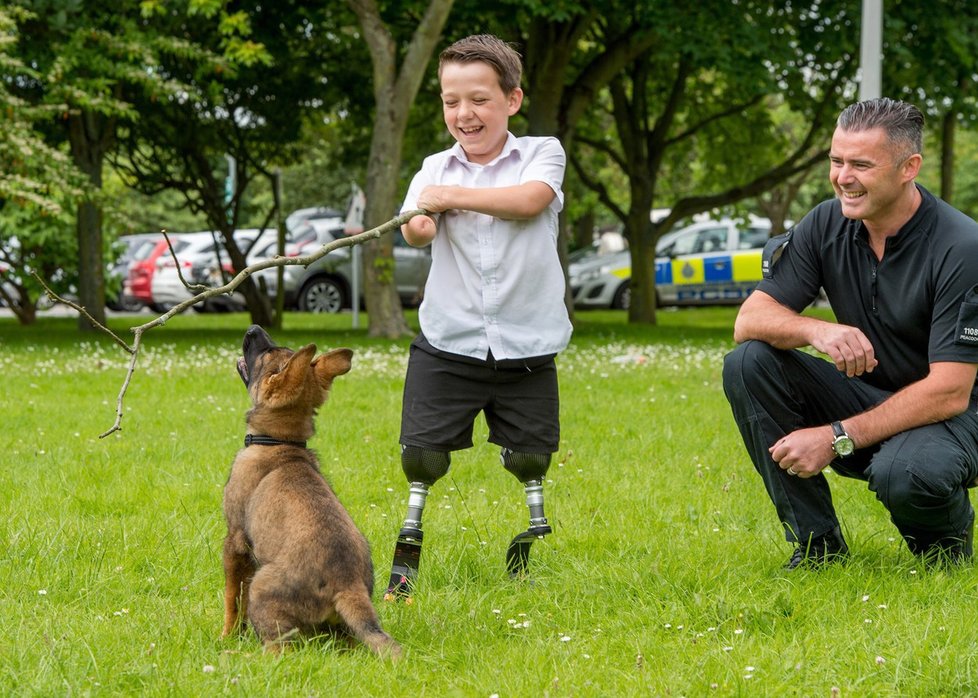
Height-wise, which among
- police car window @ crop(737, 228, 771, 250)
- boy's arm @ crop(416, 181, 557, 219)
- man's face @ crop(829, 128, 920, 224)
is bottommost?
boy's arm @ crop(416, 181, 557, 219)

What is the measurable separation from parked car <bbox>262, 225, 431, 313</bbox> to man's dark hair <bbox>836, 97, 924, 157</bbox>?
23338 millimetres

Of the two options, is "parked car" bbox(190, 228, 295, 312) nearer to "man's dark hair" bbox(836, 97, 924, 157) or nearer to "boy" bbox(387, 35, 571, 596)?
"boy" bbox(387, 35, 571, 596)

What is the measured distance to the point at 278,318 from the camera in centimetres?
2202

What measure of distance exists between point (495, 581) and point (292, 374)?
1.29m

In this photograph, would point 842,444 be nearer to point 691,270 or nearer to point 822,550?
point 822,550

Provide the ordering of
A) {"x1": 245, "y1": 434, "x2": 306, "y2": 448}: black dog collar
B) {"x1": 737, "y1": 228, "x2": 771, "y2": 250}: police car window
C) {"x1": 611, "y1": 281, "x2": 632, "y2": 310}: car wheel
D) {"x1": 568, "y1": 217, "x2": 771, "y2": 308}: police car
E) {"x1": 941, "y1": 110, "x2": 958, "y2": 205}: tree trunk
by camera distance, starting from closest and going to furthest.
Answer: {"x1": 245, "y1": 434, "x2": 306, "y2": 448}: black dog collar
{"x1": 941, "y1": 110, "x2": 958, "y2": 205}: tree trunk
{"x1": 568, "y1": 217, "x2": 771, "y2": 308}: police car
{"x1": 611, "y1": 281, "x2": 632, "y2": 310}: car wheel
{"x1": 737, "y1": 228, "x2": 771, "y2": 250}: police car window

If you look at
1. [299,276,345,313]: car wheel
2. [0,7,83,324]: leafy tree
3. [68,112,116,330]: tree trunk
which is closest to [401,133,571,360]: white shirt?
[0,7,83,324]: leafy tree

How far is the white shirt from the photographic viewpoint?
4547 millimetres

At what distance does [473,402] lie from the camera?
4648mm

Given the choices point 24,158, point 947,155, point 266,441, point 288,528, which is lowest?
point 288,528

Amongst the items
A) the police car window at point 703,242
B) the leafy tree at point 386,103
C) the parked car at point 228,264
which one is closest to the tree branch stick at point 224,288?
the leafy tree at point 386,103

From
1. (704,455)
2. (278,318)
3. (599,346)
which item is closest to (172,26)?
(278,318)

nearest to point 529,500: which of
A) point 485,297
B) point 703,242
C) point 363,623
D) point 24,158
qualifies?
point 485,297

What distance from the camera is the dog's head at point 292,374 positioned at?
4027 millimetres
